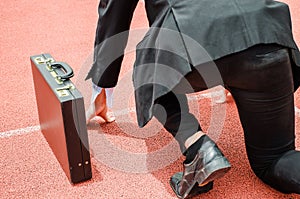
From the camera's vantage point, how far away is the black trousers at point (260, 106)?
130 cm

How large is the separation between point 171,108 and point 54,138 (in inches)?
19.7

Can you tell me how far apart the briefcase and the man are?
0.22 metres

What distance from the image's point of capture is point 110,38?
1603 mm

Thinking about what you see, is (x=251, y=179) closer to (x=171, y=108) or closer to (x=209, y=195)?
(x=209, y=195)

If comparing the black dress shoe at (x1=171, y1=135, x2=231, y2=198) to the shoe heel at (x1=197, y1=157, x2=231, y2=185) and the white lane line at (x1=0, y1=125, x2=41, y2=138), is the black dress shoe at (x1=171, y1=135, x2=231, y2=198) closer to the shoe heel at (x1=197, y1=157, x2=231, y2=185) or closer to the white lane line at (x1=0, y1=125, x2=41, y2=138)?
the shoe heel at (x1=197, y1=157, x2=231, y2=185)

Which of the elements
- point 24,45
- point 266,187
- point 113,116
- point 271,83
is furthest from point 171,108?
point 24,45

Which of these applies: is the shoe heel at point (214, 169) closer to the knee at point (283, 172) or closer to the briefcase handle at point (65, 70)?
the knee at point (283, 172)

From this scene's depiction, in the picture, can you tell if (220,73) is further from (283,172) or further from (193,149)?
(283,172)

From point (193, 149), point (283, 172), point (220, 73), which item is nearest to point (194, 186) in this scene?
point (193, 149)

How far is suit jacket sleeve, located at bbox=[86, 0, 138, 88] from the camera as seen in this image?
152 centimetres

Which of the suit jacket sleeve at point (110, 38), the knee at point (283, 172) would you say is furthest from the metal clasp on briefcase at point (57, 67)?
the knee at point (283, 172)

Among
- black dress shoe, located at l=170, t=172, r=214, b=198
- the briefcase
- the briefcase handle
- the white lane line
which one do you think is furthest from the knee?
the white lane line

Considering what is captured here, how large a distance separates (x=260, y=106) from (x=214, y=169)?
245mm

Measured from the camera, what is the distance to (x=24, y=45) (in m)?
2.83
